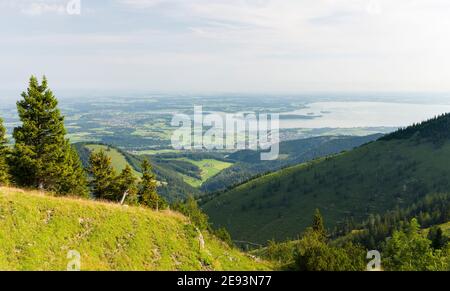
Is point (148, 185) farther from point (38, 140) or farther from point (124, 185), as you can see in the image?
point (38, 140)

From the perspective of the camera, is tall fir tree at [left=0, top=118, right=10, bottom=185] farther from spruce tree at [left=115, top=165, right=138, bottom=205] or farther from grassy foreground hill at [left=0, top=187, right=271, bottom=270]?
grassy foreground hill at [left=0, top=187, right=271, bottom=270]

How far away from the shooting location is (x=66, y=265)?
24641mm

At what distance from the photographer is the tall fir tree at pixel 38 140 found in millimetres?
49031

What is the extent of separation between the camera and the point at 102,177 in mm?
66125

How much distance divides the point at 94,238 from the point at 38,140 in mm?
28416

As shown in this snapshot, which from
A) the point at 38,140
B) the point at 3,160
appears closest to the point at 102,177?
the point at 3,160

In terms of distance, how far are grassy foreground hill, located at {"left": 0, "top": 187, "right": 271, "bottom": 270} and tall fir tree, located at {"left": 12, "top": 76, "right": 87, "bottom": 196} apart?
1922 centimetres

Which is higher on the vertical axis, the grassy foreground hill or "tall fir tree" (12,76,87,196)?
"tall fir tree" (12,76,87,196)

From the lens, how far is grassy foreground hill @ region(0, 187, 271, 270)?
24.7 meters

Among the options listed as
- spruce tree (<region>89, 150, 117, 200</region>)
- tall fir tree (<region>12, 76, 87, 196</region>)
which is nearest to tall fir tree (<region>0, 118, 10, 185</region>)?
tall fir tree (<region>12, 76, 87, 196</region>)

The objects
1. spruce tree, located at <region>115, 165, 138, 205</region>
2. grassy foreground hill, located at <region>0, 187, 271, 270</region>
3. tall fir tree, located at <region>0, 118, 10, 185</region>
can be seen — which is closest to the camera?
grassy foreground hill, located at <region>0, 187, 271, 270</region>

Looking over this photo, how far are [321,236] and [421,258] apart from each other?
61.3 m
